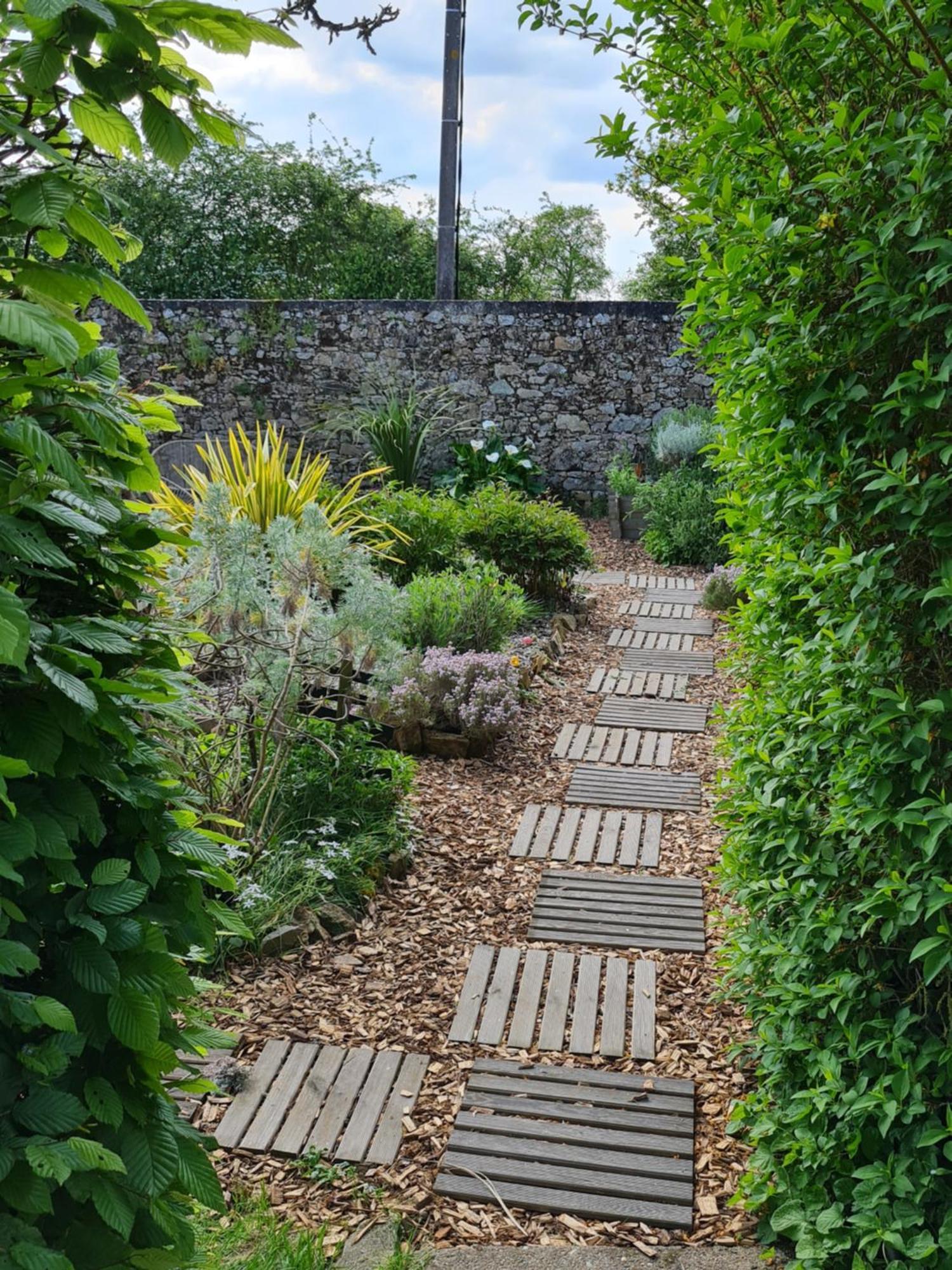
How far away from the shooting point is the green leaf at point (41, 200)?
3.44 feet

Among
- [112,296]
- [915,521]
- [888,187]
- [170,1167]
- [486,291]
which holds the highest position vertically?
[486,291]

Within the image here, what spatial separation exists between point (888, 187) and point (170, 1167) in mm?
1720

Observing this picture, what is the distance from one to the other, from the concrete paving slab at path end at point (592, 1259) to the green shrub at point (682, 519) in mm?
6568

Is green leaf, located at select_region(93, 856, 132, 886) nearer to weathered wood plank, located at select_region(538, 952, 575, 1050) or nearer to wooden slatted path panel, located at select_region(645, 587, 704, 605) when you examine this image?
weathered wood plank, located at select_region(538, 952, 575, 1050)

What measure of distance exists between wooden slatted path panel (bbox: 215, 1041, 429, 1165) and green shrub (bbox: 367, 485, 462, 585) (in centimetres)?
421

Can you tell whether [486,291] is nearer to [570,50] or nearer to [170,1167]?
[570,50]

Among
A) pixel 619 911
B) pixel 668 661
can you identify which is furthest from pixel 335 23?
pixel 619 911

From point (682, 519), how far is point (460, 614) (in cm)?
353

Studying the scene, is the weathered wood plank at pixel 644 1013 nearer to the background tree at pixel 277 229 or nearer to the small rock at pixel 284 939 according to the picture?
the small rock at pixel 284 939

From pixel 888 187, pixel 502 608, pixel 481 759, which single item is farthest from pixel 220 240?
pixel 888 187

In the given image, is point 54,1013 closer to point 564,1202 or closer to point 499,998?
point 564,1202

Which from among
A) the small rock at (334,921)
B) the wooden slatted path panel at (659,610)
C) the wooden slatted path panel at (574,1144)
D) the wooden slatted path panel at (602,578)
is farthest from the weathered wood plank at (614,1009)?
the wooden slatted path panel at (602,578)

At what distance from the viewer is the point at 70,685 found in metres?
1.10

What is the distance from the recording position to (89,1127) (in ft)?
4.19
